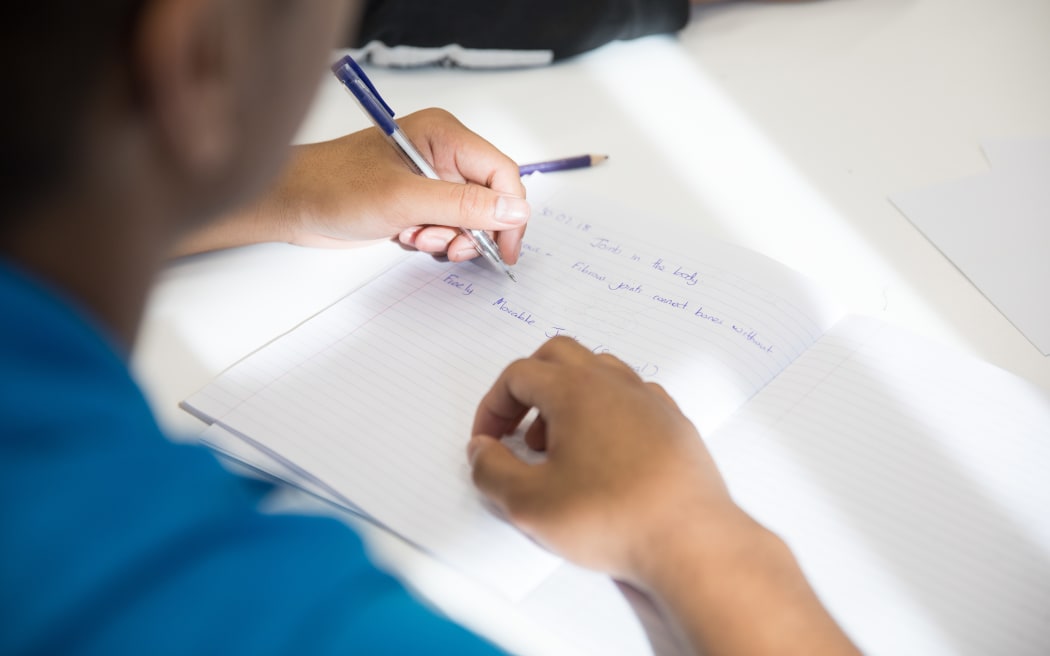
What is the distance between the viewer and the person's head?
327mm

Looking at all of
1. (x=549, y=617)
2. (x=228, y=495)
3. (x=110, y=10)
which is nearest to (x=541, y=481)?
(x=549, y=617)

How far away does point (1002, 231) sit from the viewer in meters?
0.84

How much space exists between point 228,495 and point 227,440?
0.28 metres

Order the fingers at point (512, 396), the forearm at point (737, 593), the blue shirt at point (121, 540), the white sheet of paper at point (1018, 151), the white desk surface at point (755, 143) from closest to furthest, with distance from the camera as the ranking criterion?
1. the blue shirt at point (121, 540)
2. the forearm at point (737, 593)
3. the fingers at point (512, 396)
4. the white desk surface at point (755, 143)
5. the white sheet of paper at point (1018, 151)

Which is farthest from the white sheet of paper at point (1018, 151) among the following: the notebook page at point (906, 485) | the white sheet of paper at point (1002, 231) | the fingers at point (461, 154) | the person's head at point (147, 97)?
the person's head at point (147, 97)

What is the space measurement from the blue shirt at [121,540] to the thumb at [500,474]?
0.18m

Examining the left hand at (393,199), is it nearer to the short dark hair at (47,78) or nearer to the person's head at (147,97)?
the person's head at (147,97)

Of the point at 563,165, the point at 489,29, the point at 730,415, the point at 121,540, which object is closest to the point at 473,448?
the point at 730,415

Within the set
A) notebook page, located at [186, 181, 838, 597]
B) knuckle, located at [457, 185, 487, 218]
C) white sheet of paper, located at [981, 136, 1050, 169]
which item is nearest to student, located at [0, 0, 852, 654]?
notebook page, located at [186, 181, 838, 597]

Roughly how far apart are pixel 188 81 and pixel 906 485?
0.49 m

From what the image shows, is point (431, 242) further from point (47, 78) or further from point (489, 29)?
point (47, 78)

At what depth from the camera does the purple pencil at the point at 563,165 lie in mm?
925

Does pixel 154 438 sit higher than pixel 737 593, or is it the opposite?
pixel 154 438

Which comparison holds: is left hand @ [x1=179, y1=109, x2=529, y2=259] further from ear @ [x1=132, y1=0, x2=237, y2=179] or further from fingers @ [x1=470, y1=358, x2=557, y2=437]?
ear @ [x1=132, y1=0, x2=237, y2=179]
